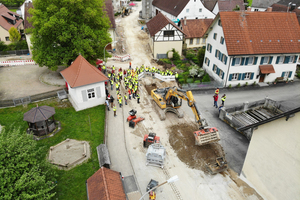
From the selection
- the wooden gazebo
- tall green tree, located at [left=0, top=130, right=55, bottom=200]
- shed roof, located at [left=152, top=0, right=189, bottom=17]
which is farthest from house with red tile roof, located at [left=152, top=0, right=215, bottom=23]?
tall green tree, located at [left=0, top=130, right=55, bottom=200]

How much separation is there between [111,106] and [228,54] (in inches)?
592

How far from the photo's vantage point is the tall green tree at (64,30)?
2691cm

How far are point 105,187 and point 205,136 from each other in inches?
363

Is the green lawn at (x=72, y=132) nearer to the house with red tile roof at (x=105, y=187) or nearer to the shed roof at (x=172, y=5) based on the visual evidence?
the house with red tile roof at (x=105, y=187)

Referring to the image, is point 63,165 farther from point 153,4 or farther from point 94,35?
point 153,4

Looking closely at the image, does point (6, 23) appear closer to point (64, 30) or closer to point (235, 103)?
point (64, 30)

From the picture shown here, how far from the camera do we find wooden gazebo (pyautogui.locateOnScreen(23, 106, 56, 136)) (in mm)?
20172

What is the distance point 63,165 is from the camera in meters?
17.6

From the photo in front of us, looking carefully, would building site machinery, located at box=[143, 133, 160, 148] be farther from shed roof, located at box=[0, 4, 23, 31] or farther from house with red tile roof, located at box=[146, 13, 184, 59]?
shed roof, located at box=[0, 4, 23, 31]

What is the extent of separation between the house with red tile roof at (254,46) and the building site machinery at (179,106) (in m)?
9.58

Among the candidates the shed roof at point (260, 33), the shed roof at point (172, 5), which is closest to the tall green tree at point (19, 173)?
the shed roof at point (260, 33)

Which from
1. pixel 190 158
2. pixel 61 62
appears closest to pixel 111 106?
pixel 61 62

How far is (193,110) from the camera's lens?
823 inches

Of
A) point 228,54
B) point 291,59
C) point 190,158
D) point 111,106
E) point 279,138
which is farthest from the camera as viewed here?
point 291,59
